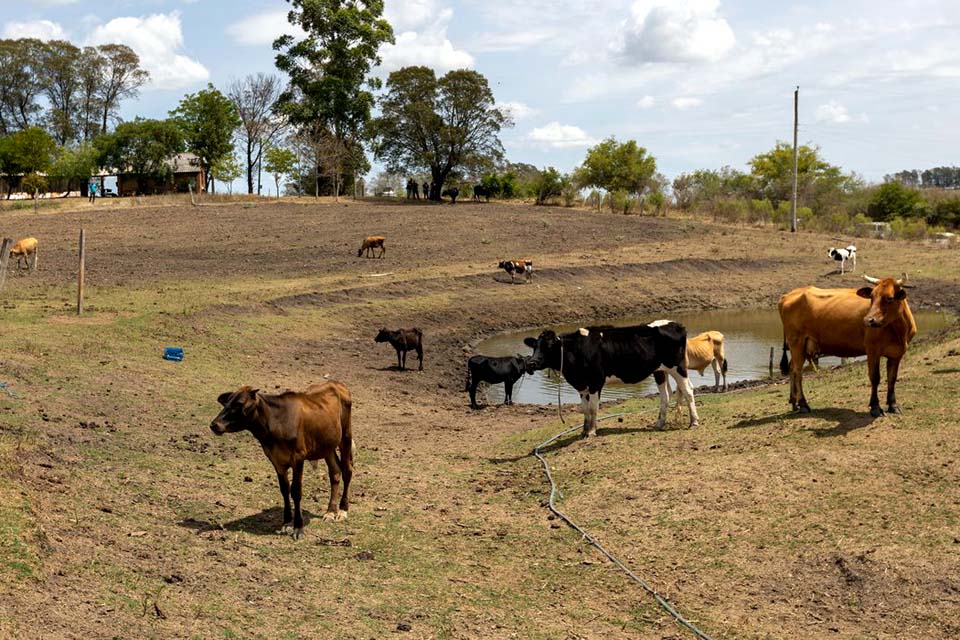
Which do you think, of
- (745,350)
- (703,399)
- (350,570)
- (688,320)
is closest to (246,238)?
(688,320)

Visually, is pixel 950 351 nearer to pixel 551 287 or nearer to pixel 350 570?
pixel 350 570

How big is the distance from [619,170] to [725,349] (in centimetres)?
5123

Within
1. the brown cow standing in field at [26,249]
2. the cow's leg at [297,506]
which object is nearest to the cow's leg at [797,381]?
the cow's leg at [297,506]

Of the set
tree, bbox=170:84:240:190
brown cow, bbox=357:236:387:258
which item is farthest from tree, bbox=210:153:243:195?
brown cow, bbox=357:236:387:258

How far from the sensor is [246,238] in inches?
1807

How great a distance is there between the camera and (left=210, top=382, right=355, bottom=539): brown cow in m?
10.5

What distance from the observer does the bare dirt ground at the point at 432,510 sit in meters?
8.69

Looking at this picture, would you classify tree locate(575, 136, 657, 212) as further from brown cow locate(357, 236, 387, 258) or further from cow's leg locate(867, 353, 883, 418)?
cow's leg locate(867, 353, 883, 418)

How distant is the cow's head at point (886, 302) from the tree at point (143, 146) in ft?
227

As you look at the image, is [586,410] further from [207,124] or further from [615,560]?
[207,124]

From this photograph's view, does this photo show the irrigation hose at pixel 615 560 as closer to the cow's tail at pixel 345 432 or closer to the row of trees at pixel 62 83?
the cow's tail at pixel 345 432

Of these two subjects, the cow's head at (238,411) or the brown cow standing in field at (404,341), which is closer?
the cow's head at (238,411)

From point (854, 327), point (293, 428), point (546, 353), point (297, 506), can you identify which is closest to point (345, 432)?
point (293, 428)

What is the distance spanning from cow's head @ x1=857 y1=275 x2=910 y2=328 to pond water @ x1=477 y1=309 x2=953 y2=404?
239 inches
